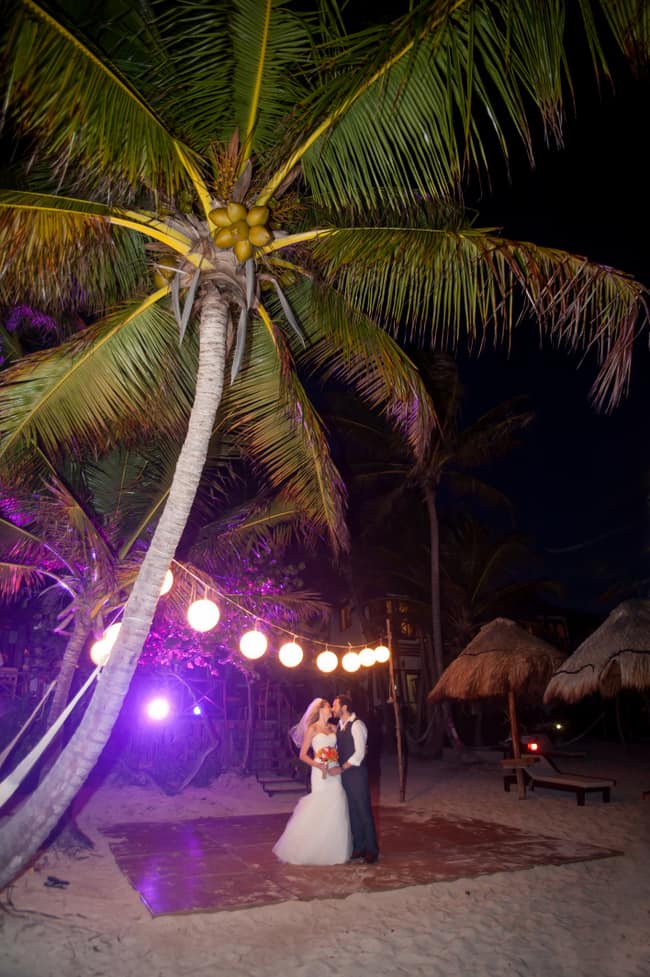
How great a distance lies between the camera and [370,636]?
795 inches

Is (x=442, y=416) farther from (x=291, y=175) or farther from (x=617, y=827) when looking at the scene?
(x=291, y=175)

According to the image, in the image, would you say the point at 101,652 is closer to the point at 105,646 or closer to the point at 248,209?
the point at 105,646

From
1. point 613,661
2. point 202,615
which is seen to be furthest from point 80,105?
point 613,661

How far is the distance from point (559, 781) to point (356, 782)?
5705 mm

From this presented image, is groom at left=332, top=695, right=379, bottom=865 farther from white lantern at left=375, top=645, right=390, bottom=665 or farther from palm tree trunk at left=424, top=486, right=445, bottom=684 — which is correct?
palm tree trunk at left=424, top=486, right=445, bottom=684

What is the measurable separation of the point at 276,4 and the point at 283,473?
414 cm

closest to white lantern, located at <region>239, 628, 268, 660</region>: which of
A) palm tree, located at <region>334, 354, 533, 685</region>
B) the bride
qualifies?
the bride

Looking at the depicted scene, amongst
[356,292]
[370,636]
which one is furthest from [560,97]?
[370,636]

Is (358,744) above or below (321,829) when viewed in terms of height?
above

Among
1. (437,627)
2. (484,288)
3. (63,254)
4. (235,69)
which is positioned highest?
(235,69)

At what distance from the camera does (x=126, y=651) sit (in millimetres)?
4930

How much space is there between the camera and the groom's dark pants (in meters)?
7.43

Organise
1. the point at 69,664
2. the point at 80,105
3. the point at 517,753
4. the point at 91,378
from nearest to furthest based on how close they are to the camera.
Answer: the point at 80,105
the point at 91,378
the point at 69,664
the point at 517,753

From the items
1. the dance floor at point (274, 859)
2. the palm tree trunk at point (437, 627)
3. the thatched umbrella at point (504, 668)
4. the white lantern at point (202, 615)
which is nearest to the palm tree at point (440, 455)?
the palm tree trunk at point (437, 627)
